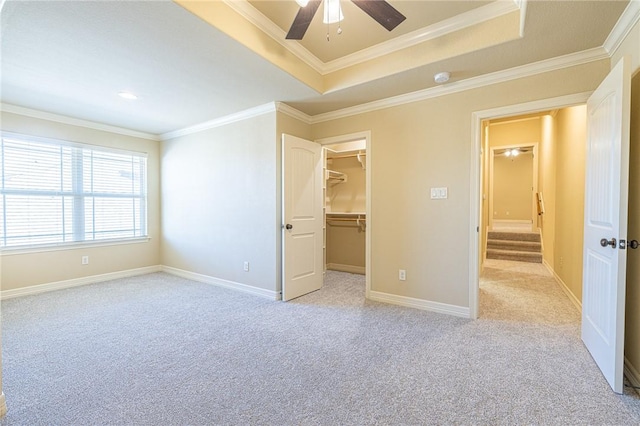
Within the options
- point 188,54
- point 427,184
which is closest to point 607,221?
point 427,184

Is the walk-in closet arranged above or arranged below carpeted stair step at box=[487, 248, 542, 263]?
above

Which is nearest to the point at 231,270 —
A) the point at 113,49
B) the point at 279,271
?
the point at 279,271

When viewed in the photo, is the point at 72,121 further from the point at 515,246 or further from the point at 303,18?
the point at 515,246

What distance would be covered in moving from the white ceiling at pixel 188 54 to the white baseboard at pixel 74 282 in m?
2.46

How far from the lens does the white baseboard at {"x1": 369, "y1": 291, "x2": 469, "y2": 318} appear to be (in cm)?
296

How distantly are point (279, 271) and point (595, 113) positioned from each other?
11.1 ft

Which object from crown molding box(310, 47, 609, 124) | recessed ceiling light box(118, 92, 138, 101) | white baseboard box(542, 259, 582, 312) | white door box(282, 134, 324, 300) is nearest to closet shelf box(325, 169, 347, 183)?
white door box(282, 134, 324, 300)

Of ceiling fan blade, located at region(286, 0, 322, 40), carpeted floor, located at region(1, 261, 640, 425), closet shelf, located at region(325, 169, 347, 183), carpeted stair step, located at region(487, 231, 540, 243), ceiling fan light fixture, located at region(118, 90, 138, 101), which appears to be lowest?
carpeted floor, located at region(1, 261, 640, 425)

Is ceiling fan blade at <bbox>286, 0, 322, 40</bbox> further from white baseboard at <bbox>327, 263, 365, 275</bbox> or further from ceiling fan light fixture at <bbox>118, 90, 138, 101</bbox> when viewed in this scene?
A: white baseboard at <bbox>327, 263, 365, 275</bbox>

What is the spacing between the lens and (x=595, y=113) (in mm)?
2127

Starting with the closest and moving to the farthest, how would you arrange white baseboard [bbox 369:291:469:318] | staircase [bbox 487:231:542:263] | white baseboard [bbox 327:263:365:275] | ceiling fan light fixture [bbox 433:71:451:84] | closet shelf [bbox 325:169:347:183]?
ceiling fan light fixture [bbox 433:71:451:84], white baseboard [bbox 369:291:469:318], white baseboard [bbox 327:263:365:275], closet shelf [bbox 325:169:347:183], staircase [bbox 487:231:542:263]

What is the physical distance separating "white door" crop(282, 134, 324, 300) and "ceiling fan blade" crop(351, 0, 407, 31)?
1867 mm

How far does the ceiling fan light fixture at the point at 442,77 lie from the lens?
8.84 feet

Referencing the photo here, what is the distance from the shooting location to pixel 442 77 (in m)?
2.73
